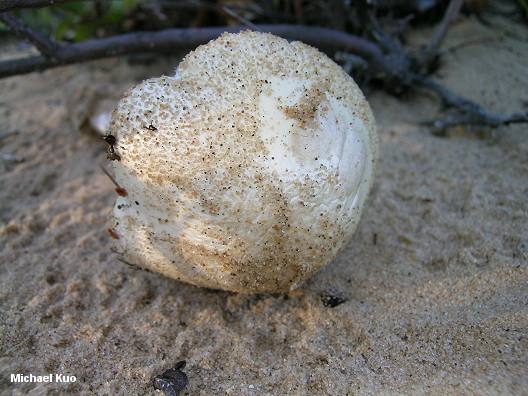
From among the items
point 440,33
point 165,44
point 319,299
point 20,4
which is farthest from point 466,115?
point 20,4

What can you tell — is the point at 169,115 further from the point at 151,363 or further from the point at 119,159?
the point at 151,363

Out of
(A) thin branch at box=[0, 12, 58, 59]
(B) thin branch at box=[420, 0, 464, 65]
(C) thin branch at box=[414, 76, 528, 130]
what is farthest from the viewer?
(B) thin branch at box=[420, 0, 464, 65]

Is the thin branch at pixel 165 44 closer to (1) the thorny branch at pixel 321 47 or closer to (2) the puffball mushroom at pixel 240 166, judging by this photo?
(1) the thorny branch at pixel 321 47

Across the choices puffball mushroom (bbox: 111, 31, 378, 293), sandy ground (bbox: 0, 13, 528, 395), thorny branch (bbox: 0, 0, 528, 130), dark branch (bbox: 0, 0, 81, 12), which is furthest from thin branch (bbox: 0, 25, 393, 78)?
puffball mushroom (bbox: 111, 31, 378, 293)

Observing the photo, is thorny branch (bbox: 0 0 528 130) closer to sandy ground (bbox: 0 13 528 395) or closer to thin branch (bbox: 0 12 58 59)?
thin branch (bbox: 0 12 58 59)

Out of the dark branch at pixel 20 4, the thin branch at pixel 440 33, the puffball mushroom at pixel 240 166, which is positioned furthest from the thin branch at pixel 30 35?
the thin branch at pixel 440 33

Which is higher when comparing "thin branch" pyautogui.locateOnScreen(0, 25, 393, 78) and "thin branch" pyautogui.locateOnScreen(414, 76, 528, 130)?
"thin branch" pyautogui.locateOnScreen(0, 25, 393, 78)

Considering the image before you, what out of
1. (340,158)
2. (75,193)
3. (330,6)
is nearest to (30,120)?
(75,193)
